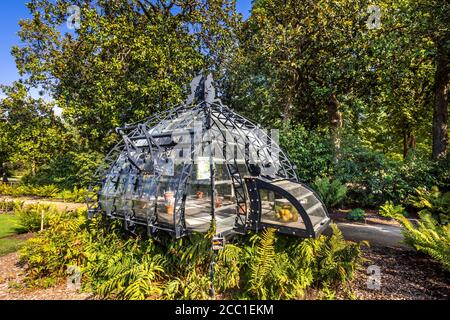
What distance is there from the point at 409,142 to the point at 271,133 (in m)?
16.9

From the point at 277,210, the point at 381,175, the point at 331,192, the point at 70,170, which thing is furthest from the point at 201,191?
the point at 70,170

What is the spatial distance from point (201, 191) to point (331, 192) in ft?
29.6

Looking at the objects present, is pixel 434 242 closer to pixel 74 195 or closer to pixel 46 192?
pixel 74 195

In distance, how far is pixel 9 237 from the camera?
9602 millimetres

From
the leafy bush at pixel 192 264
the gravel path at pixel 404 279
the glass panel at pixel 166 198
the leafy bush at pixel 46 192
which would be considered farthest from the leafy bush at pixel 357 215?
the leafy bush at pixel 46 192

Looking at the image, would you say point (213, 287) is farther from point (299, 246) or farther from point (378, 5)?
point (378, 5)

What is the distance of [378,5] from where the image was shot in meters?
13.8

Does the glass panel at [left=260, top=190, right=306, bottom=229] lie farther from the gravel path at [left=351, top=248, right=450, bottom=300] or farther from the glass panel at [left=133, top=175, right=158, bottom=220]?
the glass panel at [left=133, top=175, right=158, bottom=220]

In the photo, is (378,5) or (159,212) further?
(378,5)

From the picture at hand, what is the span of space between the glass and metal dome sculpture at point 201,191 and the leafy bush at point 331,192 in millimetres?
6076

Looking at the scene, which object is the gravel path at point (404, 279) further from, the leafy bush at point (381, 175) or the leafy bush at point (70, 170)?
the leafy bush at point (70, 170)

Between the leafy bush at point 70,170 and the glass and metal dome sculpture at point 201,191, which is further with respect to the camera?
the leafy bush at point 70,170

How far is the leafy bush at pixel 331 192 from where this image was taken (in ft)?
40.8
